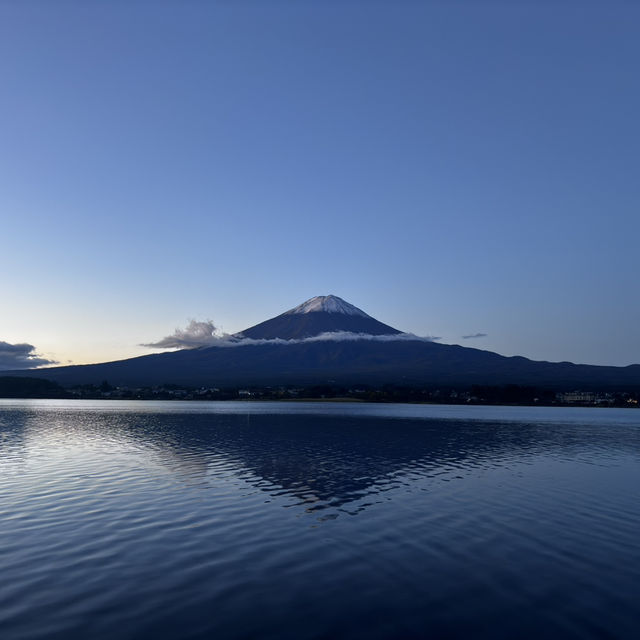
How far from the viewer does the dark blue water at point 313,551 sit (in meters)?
13.1

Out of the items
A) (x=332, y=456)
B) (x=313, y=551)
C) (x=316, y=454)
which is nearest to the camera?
(x=313, y=551)

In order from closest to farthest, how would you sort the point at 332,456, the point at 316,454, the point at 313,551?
the point at 313,551
the point at 332,456
the point at 316,454

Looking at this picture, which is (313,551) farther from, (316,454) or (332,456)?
(316,454)

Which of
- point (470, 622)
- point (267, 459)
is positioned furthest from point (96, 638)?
point (267, 459)

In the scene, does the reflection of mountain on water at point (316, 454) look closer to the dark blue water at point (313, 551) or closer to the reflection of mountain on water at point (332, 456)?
the reflection of mountain on water at point (332, 456)

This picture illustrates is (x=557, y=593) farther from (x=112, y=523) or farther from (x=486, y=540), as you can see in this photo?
(x=112, y=523)

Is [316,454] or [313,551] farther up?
[316,454]

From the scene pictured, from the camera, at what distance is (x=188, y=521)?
2303 centimetres

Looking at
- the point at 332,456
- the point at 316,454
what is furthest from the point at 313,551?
the point at 316,454

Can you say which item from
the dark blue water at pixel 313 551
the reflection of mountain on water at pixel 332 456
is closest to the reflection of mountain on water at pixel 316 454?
the reflection of mountain on water at pixel 332 456

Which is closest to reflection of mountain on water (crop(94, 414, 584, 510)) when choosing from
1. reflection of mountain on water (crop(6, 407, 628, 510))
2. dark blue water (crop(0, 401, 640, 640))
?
reflection of mountain on water (crop(6, 407, 628, 510))

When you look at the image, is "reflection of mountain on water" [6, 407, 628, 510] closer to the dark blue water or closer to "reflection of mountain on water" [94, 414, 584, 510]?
"reflection of mountain on water" [94, 414, 584, 510]

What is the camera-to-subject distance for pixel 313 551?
751 inches

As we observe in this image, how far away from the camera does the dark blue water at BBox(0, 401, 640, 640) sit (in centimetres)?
1312
